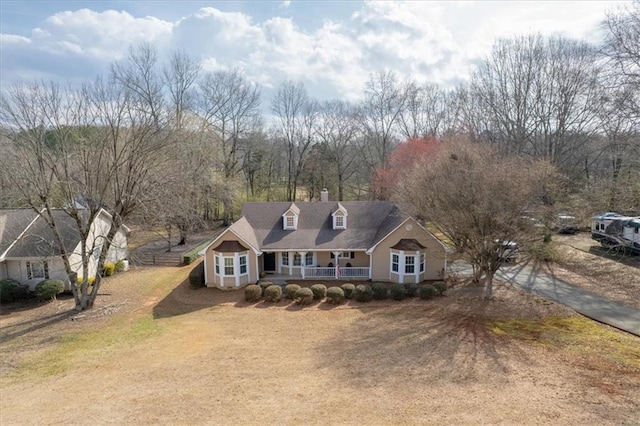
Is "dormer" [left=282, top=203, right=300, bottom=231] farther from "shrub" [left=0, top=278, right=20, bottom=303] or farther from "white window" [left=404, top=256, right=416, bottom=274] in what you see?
"shrub" [left=0, top=278, right=20, bottom=303]

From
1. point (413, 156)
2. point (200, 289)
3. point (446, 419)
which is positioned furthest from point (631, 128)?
point (200, 289)

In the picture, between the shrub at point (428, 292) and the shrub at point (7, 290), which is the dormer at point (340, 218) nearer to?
the shrub at point (428, 292)

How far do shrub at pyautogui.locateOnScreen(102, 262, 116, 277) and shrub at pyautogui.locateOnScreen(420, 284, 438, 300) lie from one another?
2187 centimetres

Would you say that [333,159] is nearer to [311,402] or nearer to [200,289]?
[200,289]

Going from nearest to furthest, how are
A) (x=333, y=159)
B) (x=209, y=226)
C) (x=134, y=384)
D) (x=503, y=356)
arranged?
1. (x=134, y=384)
2. (x=503, y=356)
3. (x=209, y=226)
4. (x=333, y=159)

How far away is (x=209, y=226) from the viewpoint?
43469mm

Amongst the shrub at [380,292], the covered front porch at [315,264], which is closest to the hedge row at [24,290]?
the covered front porch at [315,264]

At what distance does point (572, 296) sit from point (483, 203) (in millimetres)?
8398

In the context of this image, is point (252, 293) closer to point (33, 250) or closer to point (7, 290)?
point (33, 250)

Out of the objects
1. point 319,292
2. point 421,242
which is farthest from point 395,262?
point 319,292

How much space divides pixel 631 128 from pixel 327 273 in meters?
17.7

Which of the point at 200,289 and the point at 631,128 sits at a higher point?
the point at 631,128

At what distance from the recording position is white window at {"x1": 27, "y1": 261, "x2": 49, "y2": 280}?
23.0 metres

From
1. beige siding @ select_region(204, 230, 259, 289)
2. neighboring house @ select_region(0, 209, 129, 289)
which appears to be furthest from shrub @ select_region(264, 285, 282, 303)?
neighboring house @ select_region(0, 209, 129, 289)
